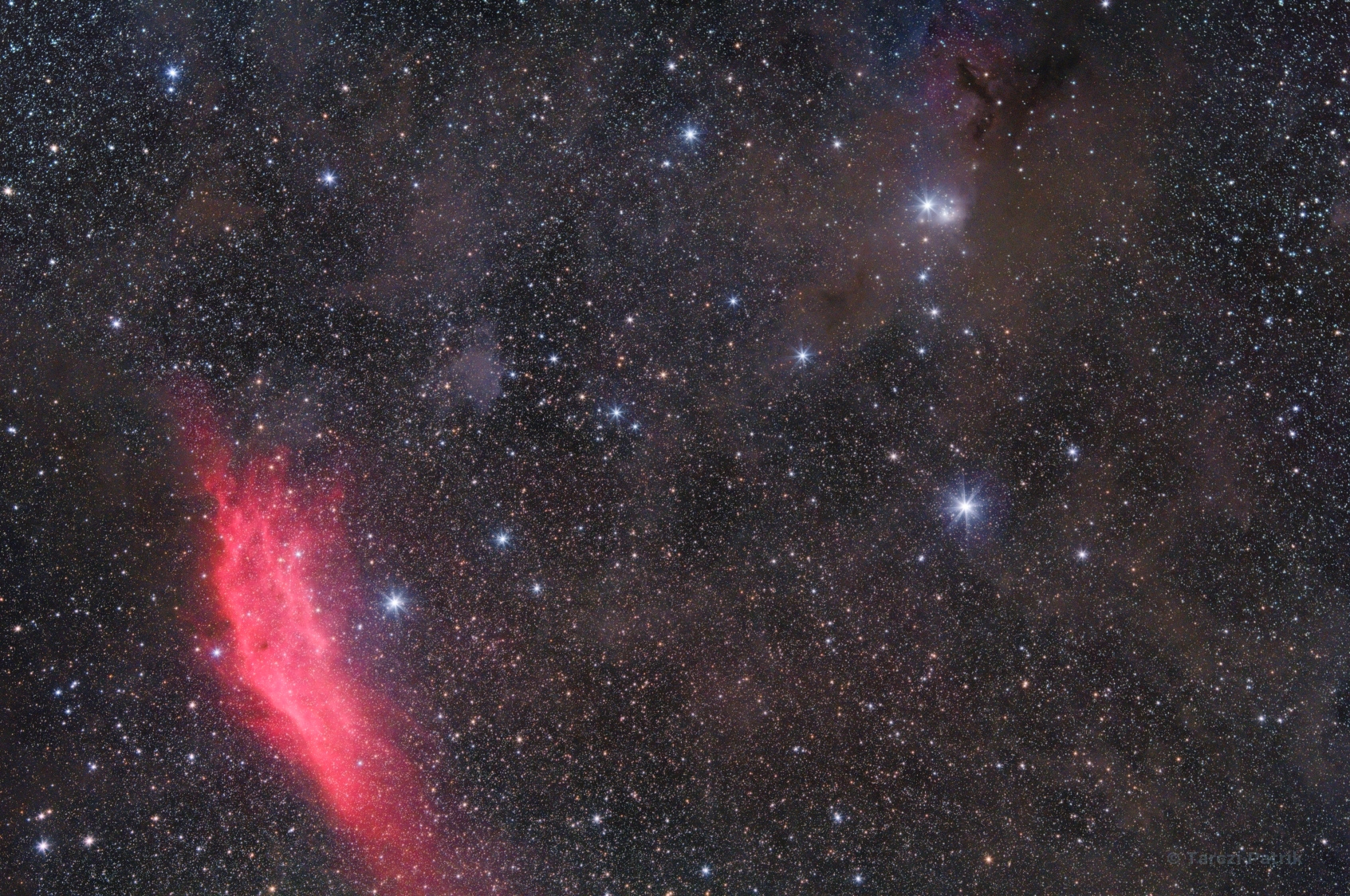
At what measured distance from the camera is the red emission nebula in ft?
12.9

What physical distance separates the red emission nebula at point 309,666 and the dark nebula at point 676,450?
3cm

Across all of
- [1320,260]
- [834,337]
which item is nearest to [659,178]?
[834,337]

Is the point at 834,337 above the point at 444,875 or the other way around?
above

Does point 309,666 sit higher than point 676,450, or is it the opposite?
point 676,450

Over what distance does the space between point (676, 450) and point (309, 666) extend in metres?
2.62

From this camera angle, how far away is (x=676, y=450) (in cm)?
405

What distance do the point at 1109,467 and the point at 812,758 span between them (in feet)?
8.52

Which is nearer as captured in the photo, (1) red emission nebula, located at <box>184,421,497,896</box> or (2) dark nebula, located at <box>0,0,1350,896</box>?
(2) dark nebula, located at <box>0,0,1350,896</box>

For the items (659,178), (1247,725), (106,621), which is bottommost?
(1247,725)

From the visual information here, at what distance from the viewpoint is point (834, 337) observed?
401 cm

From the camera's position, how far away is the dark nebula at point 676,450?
12.4ft

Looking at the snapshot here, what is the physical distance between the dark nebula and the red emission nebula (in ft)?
0.10

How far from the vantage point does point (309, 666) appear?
399 centimetres

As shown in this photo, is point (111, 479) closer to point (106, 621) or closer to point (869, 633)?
point (106, 621)
